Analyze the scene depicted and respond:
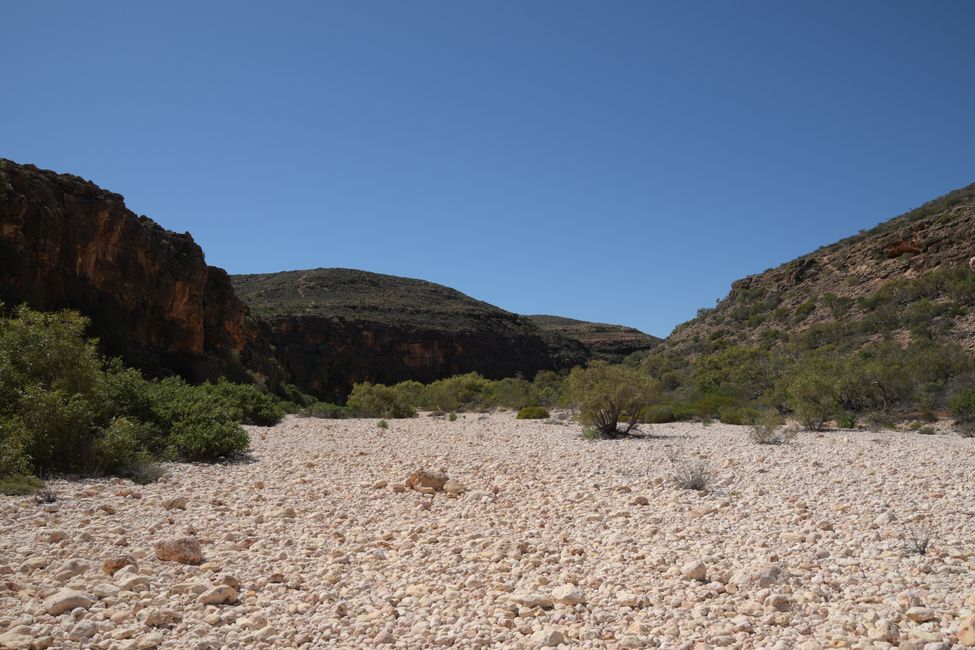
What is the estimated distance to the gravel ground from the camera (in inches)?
169

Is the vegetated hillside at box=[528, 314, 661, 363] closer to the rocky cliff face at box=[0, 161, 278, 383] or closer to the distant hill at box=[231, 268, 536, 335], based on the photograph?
the distant hill at box=[231, 268, 536, 335]

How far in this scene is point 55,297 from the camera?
79.7ft

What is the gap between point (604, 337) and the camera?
87.6 meters

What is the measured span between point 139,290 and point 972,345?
1427 inches

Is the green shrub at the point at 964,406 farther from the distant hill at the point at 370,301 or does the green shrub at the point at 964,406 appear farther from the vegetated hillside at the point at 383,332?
the distant hill at the point at 370,301

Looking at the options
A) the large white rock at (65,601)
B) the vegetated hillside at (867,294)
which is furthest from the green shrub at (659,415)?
the large white rock at (65,601)

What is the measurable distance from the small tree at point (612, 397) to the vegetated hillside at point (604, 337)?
59.6 meters

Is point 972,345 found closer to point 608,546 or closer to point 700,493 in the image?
point 700,493

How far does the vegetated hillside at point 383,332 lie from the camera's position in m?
58.6

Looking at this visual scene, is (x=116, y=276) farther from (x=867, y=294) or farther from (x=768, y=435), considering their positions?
(x=867, y=294)

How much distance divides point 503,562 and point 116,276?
2811 centimetres

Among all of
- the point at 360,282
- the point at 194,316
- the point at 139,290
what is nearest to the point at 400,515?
the point at 139,290

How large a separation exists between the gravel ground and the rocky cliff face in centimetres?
1845

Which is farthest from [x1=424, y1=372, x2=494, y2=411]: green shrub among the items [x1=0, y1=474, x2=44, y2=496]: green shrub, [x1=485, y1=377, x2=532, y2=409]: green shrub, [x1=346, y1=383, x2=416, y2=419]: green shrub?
[x1=0, y1=474, x2=44, y2=496]: green shrub
